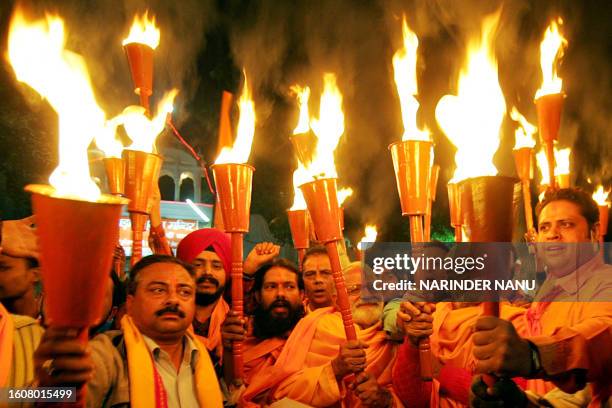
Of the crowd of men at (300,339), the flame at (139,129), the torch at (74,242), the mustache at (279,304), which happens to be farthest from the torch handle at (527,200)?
the torch at (74,242)

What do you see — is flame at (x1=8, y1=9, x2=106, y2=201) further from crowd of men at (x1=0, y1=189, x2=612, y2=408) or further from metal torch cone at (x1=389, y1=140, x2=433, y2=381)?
metal torch cone at (x1=389, y1=140, x2=433, y2=381)

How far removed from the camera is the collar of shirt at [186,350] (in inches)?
116

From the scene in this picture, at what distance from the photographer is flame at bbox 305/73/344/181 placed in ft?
13.0

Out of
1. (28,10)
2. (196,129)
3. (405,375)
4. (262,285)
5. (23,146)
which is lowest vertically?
(405,375)

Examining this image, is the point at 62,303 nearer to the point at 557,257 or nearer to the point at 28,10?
the point at 28,10

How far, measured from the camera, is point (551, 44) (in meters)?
5.54

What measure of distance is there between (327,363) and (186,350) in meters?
1.27

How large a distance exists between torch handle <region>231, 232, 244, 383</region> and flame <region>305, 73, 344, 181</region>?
779 millimetres

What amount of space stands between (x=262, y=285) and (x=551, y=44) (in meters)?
4.29

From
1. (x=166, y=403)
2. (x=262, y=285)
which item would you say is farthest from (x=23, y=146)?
(x=166, y=403)

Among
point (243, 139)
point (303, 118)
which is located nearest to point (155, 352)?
point (243, 139)

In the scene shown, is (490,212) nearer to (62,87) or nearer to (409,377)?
(62,87)

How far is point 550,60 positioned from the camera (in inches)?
207

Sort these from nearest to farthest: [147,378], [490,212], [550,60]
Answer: [490,212]
[147,378]
[550,60]
